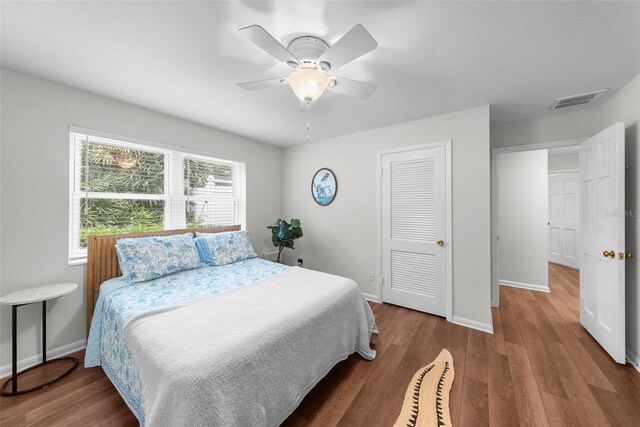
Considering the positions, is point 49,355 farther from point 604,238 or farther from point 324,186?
point 604,238

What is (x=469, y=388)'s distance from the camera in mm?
1784

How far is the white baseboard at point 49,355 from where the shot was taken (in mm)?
1905

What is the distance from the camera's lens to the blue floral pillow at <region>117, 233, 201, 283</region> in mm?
2225

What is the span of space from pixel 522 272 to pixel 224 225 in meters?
4.85

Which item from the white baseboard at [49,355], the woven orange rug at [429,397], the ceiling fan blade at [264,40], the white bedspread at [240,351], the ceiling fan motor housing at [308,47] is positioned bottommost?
the woven orange rug at [429,397]

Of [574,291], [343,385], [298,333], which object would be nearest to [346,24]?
[298,333]

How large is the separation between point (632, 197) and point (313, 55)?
3.02 metres

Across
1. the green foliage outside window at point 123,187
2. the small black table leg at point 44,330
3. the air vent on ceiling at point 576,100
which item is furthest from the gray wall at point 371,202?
the small black table leg at point 44,330

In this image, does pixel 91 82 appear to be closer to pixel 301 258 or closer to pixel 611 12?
pixel 301 258

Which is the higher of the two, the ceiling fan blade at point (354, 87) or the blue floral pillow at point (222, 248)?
the ceiling fan blade at point (354, 87)

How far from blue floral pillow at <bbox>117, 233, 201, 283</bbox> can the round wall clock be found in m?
1.99

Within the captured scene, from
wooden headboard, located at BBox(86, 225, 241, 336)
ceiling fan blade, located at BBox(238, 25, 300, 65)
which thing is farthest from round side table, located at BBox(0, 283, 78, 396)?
ceiling fan blade, located at BBox(238, 25, 300, 65)

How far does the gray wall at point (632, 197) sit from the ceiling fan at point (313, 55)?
234 cm

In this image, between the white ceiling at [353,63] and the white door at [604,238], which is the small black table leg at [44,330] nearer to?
the white ceiling at [353,63]
